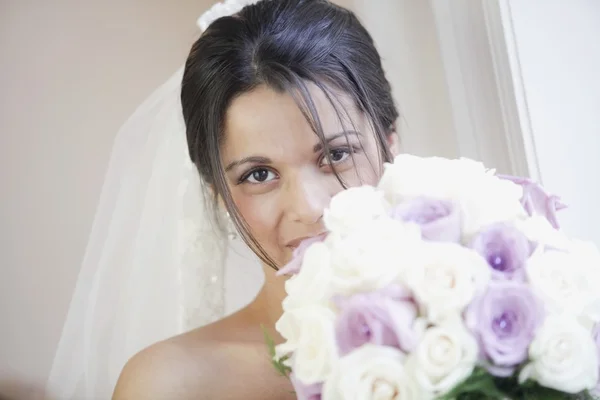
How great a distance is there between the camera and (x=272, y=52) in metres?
0.84

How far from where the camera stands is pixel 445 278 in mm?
373

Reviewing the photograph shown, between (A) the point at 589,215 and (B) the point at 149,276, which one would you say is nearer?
(A) the point at 589,215

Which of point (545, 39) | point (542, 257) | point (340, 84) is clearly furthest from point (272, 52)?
point (542, 257)

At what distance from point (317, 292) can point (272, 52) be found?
520mm

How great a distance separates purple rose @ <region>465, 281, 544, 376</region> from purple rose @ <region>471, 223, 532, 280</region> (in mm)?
21

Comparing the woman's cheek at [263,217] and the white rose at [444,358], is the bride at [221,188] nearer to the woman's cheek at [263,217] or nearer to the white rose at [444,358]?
the woman's cheek at [263,217]

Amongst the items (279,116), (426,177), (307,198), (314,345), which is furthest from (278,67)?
(314,345)

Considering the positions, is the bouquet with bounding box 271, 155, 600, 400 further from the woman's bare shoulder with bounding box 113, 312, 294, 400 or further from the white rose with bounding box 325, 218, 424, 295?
the woman's bare shoulder with bounding box 113, 312, 294, 400

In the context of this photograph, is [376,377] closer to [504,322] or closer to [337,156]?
[504,322]

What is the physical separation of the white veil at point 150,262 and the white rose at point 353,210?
664mm

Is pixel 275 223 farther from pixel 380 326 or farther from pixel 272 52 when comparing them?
pixel 380 326

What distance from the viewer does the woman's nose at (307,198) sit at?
30.2 inches

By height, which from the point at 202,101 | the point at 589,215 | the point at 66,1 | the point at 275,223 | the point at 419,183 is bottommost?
the point at 589,215

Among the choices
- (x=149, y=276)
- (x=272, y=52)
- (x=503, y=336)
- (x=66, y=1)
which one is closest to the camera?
(x=503, y=336)
